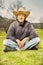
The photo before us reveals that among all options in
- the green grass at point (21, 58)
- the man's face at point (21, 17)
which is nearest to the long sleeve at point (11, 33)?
the man's face at point (21, 17)

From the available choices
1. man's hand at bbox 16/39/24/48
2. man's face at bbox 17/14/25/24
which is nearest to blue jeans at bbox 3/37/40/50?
man's hand at bbox 16/39/24/48

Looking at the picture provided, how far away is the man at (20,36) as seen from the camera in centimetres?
600

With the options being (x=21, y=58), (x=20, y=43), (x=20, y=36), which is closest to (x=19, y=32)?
(x=20, y=36)

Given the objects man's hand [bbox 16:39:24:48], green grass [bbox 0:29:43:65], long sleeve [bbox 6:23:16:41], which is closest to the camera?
green grass [bbox 0:29:43:65]

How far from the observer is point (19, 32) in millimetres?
6043

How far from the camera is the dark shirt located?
237 inches

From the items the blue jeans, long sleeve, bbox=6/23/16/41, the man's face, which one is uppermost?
the man's face

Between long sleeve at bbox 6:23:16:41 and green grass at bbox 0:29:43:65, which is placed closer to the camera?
green grass at bbox 0:29:43:65

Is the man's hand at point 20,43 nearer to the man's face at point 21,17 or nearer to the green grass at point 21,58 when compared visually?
the green grass at point 21,58

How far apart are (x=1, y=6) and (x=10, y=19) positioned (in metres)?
0.87

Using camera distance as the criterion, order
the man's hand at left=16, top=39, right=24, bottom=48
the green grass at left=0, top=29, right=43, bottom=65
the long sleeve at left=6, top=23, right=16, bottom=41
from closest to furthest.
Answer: the green grass at left=0, top=29, right=43, bottom=65 < the man's hand at left=16, top=39, right=24, bottom=48 < the long sleeve at left=6, top=23, right=16, bottom=41

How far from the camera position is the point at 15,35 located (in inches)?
240

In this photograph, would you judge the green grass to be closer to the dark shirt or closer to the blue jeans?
the blue jeans

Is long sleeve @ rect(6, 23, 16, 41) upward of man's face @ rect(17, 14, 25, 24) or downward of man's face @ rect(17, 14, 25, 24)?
downward
